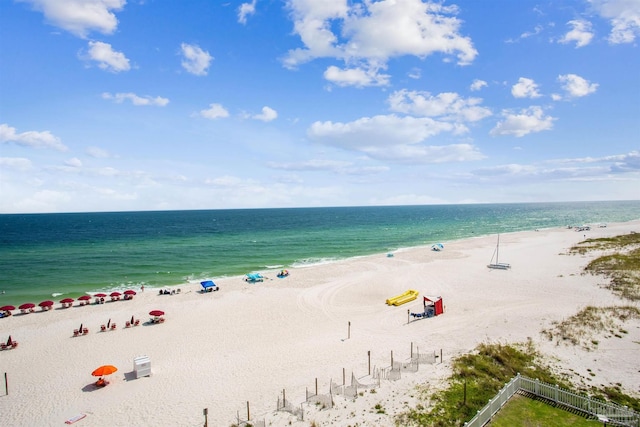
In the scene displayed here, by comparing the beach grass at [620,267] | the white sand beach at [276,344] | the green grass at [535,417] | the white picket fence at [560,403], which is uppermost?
Result: the beach grass at [620,267]

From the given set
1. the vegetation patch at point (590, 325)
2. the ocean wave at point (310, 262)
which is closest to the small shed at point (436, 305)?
the vegetation patch at point (590, 325)

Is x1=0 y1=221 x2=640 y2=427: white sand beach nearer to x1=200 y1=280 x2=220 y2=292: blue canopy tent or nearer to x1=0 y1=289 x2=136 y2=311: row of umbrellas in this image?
x1=0 y1=289 x2=136 y2=311: row of umbrellas

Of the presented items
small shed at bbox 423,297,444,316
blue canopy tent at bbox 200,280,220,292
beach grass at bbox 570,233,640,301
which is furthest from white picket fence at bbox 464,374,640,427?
blue canopy tent at bbox 200,280,220,292

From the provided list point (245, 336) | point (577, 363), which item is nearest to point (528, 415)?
point (577, 363)

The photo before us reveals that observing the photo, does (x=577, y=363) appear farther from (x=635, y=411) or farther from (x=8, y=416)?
(x=8, y=416)

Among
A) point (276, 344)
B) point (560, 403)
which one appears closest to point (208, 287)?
point (276, 344)

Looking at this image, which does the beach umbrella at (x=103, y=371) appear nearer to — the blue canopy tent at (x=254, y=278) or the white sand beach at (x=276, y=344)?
the white sand beach at (x=276, y=344)
